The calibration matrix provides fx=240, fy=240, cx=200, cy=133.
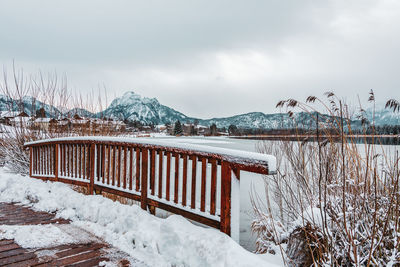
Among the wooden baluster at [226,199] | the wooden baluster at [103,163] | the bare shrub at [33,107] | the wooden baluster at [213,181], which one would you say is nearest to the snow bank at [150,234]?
the wooden baluster at [226,199]

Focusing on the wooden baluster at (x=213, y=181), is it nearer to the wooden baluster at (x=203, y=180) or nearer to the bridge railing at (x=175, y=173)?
the bridge railing at (x=175, y=173)

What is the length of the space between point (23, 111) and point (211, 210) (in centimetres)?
735

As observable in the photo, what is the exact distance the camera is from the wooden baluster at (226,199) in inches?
95.7

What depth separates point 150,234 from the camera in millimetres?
2619

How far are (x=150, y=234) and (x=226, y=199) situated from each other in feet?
3.06

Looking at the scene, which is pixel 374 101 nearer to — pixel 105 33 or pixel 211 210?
pixel 211 210

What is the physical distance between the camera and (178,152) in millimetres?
2977

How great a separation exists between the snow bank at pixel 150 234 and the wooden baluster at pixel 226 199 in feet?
0.35

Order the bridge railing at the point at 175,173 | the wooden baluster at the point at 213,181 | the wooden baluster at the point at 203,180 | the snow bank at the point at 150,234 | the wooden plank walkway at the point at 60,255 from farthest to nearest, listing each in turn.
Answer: the wooden baluster at the point at 203,180
the wooden baluster at the point at 213,181
the bridge railing at the point at 175,173
the wooden plank walkway at the point at 60,255
the snow bank at the point at 150,234

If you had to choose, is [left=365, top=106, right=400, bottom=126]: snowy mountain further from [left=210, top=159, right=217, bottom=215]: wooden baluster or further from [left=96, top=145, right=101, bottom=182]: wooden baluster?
[left=96, top=145, right=101, bottom=182]: wooden baluster

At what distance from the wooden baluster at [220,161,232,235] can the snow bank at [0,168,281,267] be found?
0.35 feet

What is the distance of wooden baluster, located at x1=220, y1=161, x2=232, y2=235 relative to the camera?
2.43m

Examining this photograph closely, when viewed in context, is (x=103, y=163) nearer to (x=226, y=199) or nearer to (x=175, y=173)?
(x=175, y=173)

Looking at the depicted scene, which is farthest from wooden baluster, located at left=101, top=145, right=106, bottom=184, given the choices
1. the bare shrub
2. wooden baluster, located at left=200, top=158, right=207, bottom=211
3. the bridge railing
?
the bare shrub
